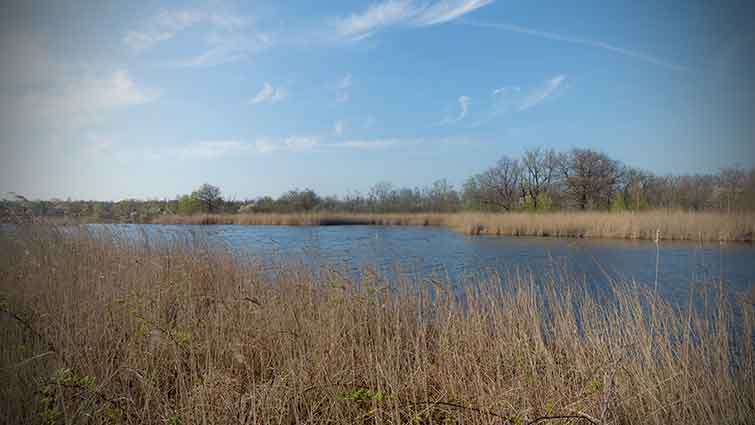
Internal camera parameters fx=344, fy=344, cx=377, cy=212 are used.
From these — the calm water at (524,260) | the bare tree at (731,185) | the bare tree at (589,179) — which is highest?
the bare tree at (589,179)

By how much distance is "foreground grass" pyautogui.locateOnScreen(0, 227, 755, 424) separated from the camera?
2.05m

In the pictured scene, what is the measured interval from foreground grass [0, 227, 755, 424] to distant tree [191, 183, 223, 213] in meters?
31.2

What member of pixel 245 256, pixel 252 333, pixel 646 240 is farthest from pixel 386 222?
pixel 252 333

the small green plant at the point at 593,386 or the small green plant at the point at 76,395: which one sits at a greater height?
the small green plant at the point at 76,395

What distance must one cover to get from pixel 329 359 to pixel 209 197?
3934 cm

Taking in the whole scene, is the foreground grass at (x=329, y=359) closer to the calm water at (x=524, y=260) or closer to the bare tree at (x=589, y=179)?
the calm water at (x=524, y=260)

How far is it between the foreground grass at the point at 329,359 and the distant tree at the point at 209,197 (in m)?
31.2

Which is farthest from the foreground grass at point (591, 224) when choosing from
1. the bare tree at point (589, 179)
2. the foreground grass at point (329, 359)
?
the bare tree at point (589, 179)

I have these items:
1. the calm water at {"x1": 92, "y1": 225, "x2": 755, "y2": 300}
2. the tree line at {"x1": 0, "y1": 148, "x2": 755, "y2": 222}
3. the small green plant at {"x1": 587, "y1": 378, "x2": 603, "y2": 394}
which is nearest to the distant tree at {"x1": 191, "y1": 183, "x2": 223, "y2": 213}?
the tree line at {"x1": 0, "y1": 148, "x2": 755, "y2": 222}

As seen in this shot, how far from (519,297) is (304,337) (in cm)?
228

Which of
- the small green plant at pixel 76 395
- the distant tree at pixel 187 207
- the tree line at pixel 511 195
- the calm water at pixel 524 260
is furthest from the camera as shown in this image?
the tree line at pixel 511 195

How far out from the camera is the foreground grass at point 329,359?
205cm

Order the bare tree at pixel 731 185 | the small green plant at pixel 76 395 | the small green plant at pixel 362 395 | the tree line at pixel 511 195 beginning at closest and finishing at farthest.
A: the small green plant at pixel 76 395 < the small green plant at pixel 362 395 < the bare tree at pixel 731 185 < the tree line at pixel 511 195

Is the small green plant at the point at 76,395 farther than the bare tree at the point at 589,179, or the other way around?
the bare tree at the point at 589,179
